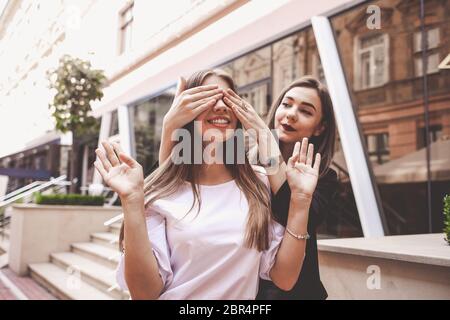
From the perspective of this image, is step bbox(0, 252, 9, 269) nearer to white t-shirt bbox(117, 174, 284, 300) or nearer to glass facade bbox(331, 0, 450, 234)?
glass facade bbox(331, 0, 450, 234)

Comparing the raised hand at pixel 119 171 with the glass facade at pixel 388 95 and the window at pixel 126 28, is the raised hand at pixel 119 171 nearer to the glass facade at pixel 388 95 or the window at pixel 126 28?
the window at pixel 126 28

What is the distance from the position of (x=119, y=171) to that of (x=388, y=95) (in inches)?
208

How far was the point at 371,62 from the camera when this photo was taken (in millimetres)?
5320

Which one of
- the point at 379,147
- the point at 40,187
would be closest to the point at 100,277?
the point at 40,187

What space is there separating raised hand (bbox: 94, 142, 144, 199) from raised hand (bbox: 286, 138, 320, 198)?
254mm

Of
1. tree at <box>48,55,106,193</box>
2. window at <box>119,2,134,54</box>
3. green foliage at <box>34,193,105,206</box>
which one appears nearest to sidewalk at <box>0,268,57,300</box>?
green foliage at <box>34,193,105,206</box>

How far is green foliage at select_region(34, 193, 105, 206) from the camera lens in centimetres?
363

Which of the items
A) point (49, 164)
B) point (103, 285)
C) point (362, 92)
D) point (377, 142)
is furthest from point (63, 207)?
point (362, 92)

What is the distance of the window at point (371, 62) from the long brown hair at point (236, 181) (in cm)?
464

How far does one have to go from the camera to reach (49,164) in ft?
5.57

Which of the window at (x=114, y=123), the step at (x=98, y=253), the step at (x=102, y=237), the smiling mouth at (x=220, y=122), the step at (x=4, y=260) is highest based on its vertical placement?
the window at (x=114, y=123)

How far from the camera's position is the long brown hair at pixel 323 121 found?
0.96 meters

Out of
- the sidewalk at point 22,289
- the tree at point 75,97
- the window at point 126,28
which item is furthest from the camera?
the sidewalk at point 22,289

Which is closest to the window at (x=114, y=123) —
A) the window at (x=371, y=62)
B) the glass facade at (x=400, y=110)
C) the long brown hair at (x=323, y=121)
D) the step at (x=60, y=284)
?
the step at (x=60, y=284)
